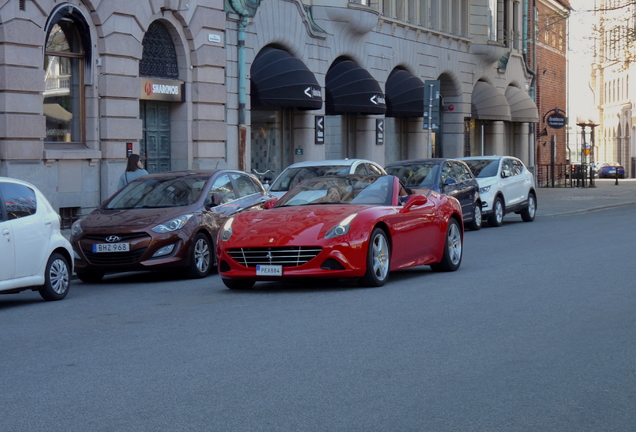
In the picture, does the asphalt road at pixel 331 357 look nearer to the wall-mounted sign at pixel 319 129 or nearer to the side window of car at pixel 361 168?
the side window of car at pixel 361 168

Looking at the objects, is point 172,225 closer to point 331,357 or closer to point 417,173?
point 331,357

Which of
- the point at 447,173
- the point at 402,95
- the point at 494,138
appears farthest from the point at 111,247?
the point at 494,138

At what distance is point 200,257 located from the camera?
48.0 ft

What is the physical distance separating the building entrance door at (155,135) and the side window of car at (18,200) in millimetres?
13022

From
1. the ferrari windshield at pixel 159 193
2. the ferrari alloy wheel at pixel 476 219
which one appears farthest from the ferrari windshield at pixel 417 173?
the ferrari windshield at pixel 159 193

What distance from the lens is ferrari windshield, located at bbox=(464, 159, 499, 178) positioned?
86.1 ft

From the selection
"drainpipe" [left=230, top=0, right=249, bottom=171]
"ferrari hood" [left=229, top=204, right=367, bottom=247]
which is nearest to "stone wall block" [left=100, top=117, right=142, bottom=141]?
"drainpipe" [left=230, top=0, right=249, bottom=171]

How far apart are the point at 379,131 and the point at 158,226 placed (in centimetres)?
2253

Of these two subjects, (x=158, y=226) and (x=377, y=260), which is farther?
(x=158, y=226)

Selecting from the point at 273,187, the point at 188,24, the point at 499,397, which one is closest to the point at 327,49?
→ the point at 188,24

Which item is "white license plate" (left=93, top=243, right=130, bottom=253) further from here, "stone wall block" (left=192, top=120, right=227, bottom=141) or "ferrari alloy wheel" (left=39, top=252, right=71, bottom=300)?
"stone wall block" (left=192, top=120, right=227, bottom=141)

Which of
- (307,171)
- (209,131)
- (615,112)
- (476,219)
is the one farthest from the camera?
(615,112)

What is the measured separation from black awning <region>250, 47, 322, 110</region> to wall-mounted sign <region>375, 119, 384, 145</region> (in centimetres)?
678

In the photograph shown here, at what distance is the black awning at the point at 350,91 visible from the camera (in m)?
32.6
